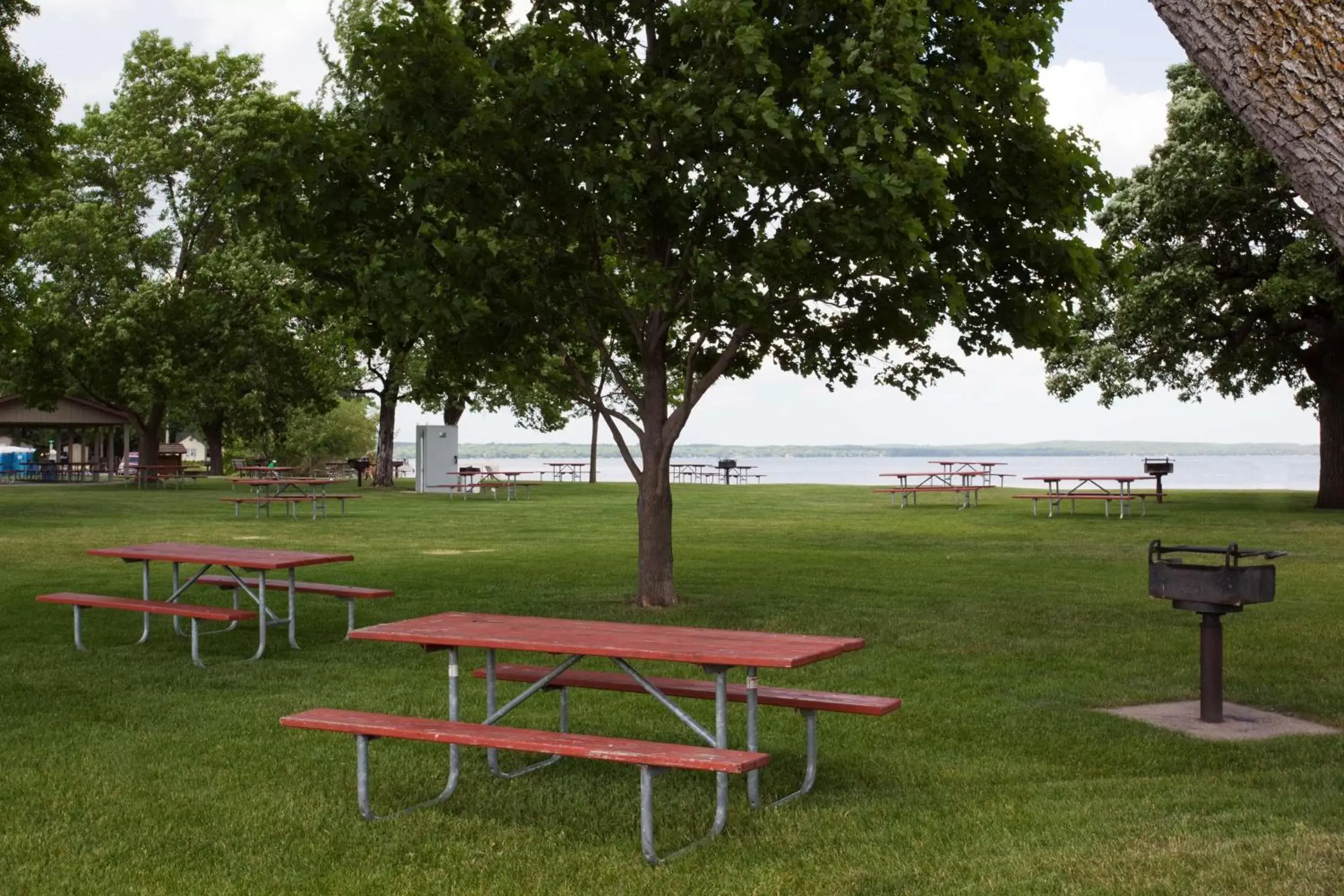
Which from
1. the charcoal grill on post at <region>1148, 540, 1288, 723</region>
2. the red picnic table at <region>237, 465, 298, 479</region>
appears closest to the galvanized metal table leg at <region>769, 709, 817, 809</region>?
the charcoal grill on post at <region>1148, 540, 1288, 723</region>

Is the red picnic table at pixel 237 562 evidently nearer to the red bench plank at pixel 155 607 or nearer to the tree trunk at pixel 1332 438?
the red bench plank at pixel 155 607

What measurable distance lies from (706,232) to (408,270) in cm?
256

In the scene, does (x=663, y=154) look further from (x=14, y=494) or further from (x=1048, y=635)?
(x=14, y=494)

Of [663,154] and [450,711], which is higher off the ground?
[663,154]

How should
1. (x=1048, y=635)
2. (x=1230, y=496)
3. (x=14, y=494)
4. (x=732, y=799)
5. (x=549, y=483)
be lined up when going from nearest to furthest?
(x=732, y=799), (x=1048, y=635), (x=1230, y=496), (x=14, y=494), (x=549, y=483)

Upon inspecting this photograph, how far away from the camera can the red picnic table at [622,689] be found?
4973 mm

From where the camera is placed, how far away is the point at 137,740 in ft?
22.9

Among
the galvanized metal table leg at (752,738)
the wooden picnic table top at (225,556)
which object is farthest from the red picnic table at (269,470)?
the galvanized metal table leg at (752,738)

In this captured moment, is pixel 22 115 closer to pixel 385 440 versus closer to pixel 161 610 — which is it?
pixel 161 610

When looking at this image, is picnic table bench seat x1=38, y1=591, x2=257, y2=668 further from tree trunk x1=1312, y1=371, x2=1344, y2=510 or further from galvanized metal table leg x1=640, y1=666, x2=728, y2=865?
tree trunk x1=1312, y1=371, x2=1344, y2=510

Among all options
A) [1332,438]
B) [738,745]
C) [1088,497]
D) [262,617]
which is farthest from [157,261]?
[738,745]

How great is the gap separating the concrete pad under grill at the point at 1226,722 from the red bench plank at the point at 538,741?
10.1 feet

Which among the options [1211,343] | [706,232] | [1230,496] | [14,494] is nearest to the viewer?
[706,232]

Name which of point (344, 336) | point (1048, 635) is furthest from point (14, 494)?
point (1048, 635)
